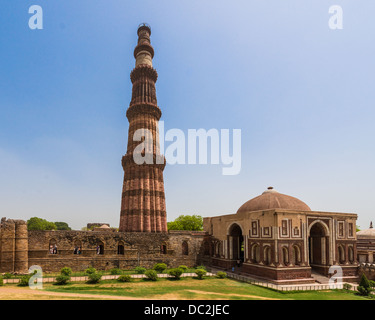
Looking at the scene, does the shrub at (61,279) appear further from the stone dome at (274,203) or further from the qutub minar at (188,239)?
the stone dome at (274,203)

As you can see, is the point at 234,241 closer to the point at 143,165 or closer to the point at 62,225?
the point at 143,165

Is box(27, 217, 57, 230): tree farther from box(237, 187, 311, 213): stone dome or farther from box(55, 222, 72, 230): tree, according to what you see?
box(237, 187, 311, 213): stone dome

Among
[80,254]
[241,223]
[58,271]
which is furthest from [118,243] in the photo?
[241,223]

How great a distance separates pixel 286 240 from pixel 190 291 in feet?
34.0

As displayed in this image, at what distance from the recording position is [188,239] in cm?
3397

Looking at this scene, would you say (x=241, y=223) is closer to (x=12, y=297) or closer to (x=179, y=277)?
(x=179, y=277)

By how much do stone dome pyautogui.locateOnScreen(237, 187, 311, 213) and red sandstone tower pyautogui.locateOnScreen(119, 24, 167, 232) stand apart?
12.2 meters

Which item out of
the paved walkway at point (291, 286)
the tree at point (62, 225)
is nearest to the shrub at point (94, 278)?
the paved walkway at point (291, 286)

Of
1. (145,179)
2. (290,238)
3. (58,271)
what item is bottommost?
(58,271)

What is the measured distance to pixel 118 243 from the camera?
3047 centimetres

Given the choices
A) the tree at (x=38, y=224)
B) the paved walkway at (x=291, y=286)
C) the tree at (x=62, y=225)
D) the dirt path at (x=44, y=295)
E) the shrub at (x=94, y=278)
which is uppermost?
the dirt path at (x=44, y=295)

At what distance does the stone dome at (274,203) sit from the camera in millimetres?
28469

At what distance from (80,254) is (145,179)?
12.0 meters

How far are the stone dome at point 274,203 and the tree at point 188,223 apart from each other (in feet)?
93.4
